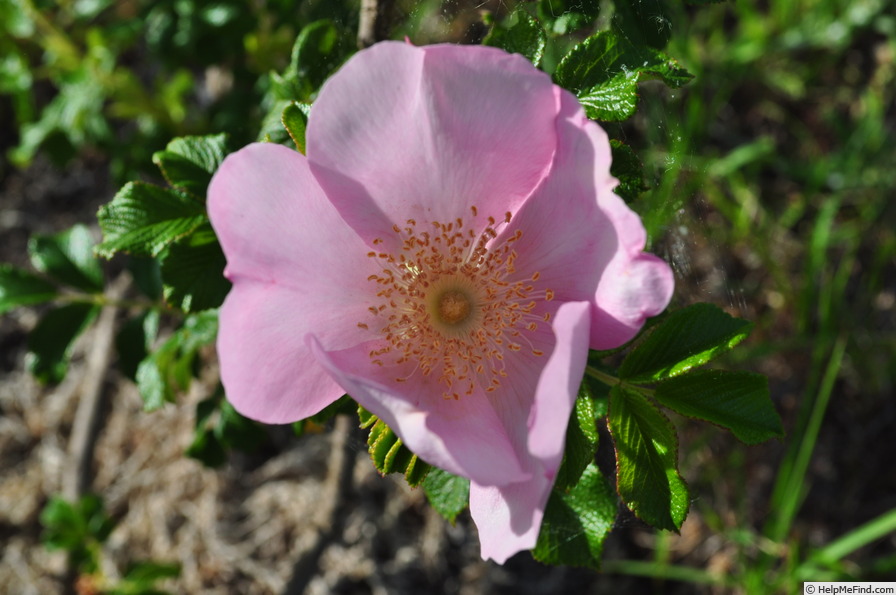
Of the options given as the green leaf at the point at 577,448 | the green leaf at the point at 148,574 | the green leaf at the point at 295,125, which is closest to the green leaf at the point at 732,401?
the green leaf at the point at 577,448

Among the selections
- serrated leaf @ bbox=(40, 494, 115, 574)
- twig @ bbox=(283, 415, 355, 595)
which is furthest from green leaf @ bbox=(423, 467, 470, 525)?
serrated leaf @ bbox=(40, 494, 115, 574)

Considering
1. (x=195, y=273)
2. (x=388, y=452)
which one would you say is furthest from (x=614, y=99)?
(x=195, y=273)

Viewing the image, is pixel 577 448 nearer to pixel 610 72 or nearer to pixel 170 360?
pixel 610 72

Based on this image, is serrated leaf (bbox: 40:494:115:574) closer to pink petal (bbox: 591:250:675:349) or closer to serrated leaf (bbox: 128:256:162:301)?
serrated leaf (bbox: 128:256:162:301)

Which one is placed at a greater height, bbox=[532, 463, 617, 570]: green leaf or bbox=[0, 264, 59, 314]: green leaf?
bbox=[0, 264, 59, 314]: green leaf

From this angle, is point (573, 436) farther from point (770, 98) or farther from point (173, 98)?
point (770, 98)

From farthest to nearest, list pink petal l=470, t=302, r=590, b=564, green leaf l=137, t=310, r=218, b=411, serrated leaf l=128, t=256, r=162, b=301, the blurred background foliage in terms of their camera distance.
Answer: serrated leaf l=128, t=256, r=162, b=301 < green leaf l=137, t=310, r=218, b=411 < the blurred background foliage < pink petal l=470, t=302, r=590, b=564
